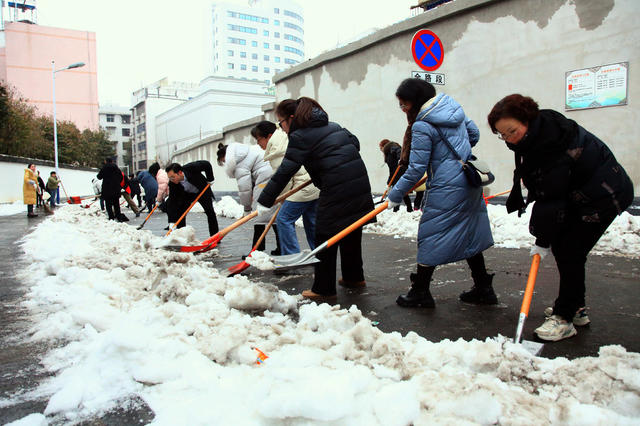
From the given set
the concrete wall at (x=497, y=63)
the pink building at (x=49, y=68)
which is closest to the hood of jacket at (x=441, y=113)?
the concrete wall at (x=497, y=63)

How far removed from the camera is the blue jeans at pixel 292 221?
509cm

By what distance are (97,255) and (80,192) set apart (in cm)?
3805

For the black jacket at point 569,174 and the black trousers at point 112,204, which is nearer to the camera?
the black jacket at point 569,174

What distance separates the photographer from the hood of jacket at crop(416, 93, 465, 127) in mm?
3389

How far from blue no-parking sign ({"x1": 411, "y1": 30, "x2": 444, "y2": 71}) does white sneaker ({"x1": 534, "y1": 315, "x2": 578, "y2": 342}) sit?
550 centimetres

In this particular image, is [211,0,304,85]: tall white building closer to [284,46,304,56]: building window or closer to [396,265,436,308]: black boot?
[284,46,304,56]: building window

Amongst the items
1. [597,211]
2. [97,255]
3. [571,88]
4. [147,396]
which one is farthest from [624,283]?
[97,255]

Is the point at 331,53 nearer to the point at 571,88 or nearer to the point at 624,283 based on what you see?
the point at 571,88

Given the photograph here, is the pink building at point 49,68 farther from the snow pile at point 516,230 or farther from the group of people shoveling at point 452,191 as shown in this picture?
the group of people shoveling at point 452,191

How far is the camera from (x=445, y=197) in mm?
3422

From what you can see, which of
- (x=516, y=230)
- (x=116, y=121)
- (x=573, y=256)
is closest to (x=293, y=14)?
(x=116, y=121)

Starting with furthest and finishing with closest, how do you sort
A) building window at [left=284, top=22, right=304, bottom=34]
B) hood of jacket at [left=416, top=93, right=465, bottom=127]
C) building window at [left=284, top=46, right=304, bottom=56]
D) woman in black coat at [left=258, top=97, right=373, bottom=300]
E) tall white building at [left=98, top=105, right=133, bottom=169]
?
building window at [left=284, top=22, right=304, bottom=34]
building window at [left=284, top=46, right=304, bottom=56]
tall white building at [left=98, top=105, right=133, bottom=169]
woman in black coat at [left=258, top=97, right=373, bottom=300]
hood of jacket at [left=416, top=93, right=465, bottom=127]

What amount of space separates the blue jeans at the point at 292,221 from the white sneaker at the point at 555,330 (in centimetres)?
259

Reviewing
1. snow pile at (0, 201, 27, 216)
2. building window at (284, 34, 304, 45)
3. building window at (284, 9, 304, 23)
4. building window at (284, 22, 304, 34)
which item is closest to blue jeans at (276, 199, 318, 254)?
snow pile at (0, 201, 27, 216)
